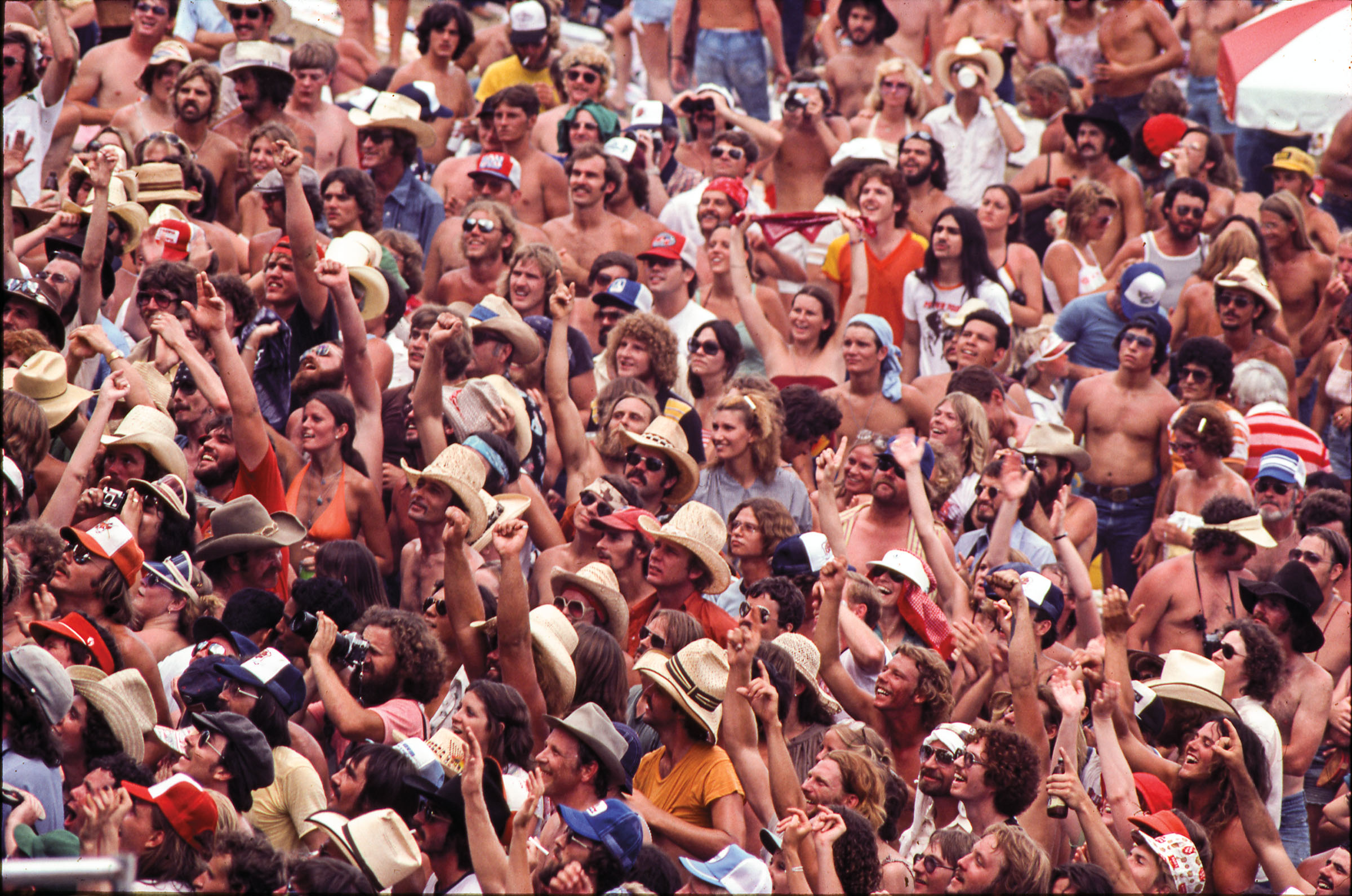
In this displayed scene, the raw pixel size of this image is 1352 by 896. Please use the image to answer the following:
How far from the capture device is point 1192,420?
31.5 ft

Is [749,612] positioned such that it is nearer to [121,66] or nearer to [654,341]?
[654,341]

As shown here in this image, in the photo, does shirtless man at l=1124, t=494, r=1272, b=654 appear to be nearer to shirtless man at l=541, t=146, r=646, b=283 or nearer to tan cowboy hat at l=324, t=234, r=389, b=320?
shirtless man at l=541, t=146, r=646, b=283

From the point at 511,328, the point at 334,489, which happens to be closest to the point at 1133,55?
the point at 511,328

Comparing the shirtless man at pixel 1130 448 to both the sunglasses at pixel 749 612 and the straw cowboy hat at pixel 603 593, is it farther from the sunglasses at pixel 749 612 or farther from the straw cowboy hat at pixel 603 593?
the straw cowboy hat at pixel 603 593

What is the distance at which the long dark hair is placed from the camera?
25.1 ft

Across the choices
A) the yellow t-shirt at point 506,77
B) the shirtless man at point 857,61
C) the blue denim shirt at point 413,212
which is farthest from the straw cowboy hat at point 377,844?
the shirtless man at point 857,61

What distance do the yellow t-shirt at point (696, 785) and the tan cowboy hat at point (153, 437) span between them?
7.73ft

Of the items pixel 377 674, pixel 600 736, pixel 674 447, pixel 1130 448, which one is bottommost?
pixel 1130 448

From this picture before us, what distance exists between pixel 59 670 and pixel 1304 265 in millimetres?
9258

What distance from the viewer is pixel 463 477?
7.39 meters

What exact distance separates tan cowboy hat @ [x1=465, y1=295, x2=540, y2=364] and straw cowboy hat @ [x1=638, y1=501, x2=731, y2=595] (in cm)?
159

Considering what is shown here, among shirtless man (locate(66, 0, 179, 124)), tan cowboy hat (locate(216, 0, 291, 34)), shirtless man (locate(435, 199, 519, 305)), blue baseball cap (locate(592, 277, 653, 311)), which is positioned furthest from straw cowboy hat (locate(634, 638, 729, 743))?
tan cowboy hat (locate(216, 0, 291, 34))

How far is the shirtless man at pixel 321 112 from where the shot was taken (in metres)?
11.2

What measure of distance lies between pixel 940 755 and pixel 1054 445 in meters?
3.50
